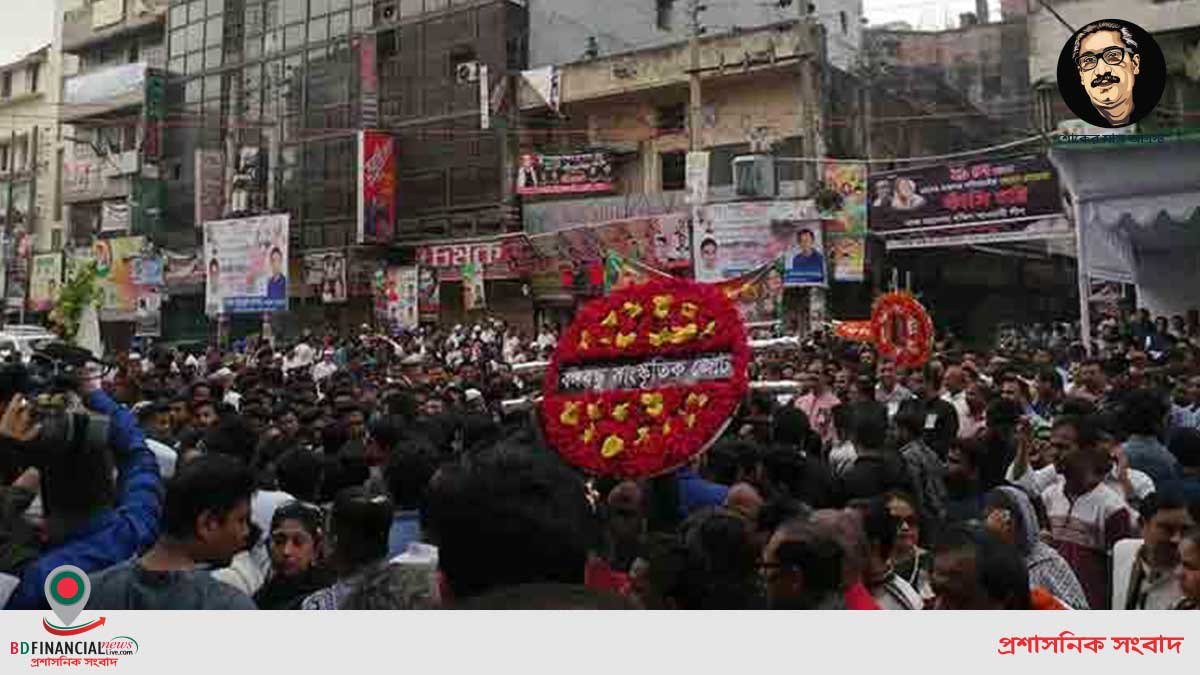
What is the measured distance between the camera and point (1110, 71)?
27.1 ft

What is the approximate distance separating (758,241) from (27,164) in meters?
32.2

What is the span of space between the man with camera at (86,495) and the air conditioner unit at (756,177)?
17025 millimetres

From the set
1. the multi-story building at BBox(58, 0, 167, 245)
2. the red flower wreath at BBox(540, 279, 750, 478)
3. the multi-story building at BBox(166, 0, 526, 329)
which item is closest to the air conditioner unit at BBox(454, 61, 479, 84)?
the multi-story building at BBox(166, 0, 526, 329)

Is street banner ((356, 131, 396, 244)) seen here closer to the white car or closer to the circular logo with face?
the white car

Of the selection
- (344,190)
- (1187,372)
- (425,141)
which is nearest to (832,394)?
(1187,372)

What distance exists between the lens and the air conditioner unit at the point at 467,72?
23.9m

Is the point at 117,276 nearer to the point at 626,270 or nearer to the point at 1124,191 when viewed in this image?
the point at 626,270

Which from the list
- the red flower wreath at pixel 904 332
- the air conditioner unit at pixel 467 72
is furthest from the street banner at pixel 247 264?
the red flower wreath at pixel 904 332

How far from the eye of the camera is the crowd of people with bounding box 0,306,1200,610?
74.0 inches

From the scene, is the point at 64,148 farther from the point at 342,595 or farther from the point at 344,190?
the point at 342,595

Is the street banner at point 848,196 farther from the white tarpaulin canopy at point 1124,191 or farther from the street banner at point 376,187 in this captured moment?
the street banner at point 376,187

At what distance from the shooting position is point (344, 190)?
25938mm
